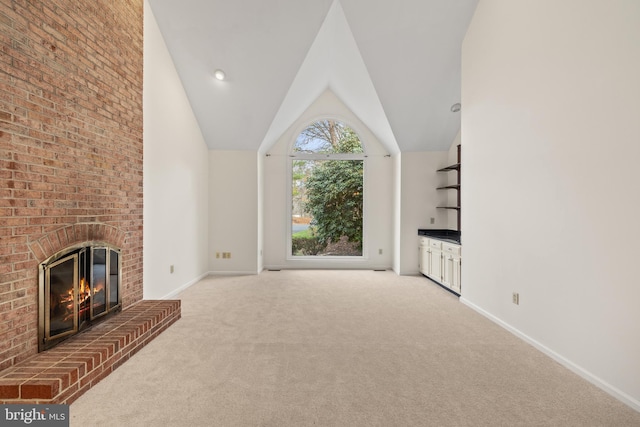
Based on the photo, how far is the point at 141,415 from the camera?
1798mm

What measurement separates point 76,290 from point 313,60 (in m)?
3.89

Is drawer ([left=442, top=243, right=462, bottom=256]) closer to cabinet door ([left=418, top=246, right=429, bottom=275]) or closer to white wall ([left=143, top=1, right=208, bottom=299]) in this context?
cabinet door ([left=418, top=246, right=429, bottom=275])

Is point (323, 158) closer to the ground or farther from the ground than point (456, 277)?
farther from the ground

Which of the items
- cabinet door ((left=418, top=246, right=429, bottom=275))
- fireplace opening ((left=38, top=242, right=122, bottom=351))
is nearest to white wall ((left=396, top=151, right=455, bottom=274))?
cabinet door ((left=418, top=246, right=429, bottom=275))

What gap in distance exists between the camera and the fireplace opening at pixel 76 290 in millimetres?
2193

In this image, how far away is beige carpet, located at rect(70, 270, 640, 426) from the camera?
1.81 m

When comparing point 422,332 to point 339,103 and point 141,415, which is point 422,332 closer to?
point 141,415

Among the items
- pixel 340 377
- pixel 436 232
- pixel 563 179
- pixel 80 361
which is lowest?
pixel 340 377

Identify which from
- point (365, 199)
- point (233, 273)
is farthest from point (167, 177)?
point (365, 199)

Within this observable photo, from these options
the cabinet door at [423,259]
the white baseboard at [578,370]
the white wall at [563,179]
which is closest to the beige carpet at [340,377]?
the white baseboard at [578,370]

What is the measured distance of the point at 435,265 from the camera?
16.7 feet

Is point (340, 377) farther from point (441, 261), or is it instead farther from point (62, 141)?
point (441, 261)

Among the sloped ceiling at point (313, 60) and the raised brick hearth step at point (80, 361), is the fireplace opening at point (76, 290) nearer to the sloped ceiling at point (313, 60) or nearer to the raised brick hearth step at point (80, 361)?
the raised brick hearth step at point (80, 361)

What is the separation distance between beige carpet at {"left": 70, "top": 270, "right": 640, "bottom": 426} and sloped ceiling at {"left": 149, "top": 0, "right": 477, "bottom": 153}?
118 inches
